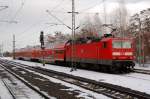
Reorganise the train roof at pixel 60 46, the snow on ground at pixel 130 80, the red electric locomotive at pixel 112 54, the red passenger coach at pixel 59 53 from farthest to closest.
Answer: the train roof at pixel 60 46, the red passenger coach at pixel 59 53, the red electric locomotive at pixel 112 54, the snow on ground at pixel 130 80

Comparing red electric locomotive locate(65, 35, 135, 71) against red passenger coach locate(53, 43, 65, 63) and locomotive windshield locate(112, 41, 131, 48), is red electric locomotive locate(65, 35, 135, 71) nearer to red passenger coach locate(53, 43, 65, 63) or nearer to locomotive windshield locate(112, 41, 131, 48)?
locomotive windshield locate(112, 41, 131, 48)

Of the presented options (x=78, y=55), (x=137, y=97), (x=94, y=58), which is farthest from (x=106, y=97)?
(x=78, y=55)

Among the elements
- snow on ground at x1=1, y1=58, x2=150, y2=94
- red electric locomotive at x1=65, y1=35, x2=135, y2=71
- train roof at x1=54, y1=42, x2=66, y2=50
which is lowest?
snow on ground at x1=1, y1=58, x2=150, y2=94

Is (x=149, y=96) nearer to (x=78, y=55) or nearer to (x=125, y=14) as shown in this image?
(x=78, y=55)

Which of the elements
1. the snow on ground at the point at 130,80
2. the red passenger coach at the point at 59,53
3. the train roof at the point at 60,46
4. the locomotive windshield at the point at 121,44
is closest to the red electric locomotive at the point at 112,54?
the locomotive windshield at the point at 121,44

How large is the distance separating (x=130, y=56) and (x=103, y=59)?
2.44 m

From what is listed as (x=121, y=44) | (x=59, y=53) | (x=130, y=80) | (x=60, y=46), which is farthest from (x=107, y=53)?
(x=60, y=46)

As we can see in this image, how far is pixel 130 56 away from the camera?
1236 inches

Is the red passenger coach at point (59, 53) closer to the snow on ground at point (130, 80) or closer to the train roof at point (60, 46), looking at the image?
the train roof at point (60, 46)

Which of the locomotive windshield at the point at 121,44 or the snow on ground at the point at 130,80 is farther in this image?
the locomotive windshield at the point at 121,44

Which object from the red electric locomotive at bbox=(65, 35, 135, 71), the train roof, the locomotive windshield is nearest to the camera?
the red electric locomotive at bbox=(65, 35, 135, 71)

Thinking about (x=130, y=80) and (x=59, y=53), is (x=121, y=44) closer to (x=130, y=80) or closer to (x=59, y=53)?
(x=130, y=80)

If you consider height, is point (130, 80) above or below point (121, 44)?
below

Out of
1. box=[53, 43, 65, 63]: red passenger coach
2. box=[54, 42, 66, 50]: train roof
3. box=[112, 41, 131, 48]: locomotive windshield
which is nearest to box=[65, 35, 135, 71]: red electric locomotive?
box=[112, 41, 131, 48]: locomotive windshield
